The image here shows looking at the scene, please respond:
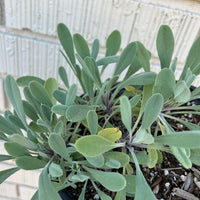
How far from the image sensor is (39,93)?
0.35 metres

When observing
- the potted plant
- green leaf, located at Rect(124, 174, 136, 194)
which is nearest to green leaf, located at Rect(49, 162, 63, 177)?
the potted plant

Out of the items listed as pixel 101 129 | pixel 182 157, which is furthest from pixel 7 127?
pixel 182 157

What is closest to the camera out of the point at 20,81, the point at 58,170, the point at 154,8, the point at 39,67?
the point at 58,170

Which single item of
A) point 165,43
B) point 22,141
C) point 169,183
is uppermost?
point 165,43

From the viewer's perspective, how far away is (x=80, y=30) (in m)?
0.70

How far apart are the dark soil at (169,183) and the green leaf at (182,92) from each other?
0.17 metres

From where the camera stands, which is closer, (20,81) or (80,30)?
(20,81)

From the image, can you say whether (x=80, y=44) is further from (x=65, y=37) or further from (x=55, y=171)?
(x=55, y=171)

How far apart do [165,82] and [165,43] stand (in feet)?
0.31

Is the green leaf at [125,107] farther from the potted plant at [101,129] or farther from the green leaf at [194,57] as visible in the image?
the green leaf at [194,57]

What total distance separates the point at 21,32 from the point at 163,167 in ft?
1.71

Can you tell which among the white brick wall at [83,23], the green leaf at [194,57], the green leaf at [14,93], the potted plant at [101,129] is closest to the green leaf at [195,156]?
the potted plant at [101,129]

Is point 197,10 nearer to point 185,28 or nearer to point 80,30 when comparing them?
point 185,28

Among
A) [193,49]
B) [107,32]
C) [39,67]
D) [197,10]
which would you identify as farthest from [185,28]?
[39,67]
